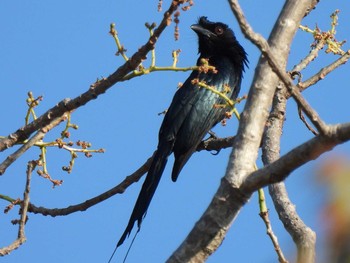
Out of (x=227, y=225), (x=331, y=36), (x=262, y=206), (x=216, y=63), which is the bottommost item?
(x=227, y=225)

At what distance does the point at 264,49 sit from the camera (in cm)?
199

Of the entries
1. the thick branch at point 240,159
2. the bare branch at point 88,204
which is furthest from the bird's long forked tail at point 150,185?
the thick branch at point 240,159

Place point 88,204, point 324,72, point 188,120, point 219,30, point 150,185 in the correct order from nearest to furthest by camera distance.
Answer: point 88,204 → point 324,72 → point 150,185 → point 188,120 → point 219,30

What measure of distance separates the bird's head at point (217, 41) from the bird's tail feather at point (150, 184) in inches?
68.3

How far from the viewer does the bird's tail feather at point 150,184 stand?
4809 mm

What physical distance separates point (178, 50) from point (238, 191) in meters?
1.18

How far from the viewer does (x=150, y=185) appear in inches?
212

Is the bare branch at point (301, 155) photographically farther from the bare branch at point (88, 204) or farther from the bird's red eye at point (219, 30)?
the bird's red eye at point (219, 30)

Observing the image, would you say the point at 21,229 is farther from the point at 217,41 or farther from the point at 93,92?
the point at 217,41

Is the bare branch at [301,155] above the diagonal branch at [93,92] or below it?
below

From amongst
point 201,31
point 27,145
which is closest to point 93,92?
point 27,145

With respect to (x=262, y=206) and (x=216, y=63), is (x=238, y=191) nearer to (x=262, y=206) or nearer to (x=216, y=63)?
(x=262, y=206)

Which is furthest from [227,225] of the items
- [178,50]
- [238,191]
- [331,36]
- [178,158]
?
[178,158]

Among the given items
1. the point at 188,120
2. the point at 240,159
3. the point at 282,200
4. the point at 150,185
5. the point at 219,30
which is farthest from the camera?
the point at 219,30
